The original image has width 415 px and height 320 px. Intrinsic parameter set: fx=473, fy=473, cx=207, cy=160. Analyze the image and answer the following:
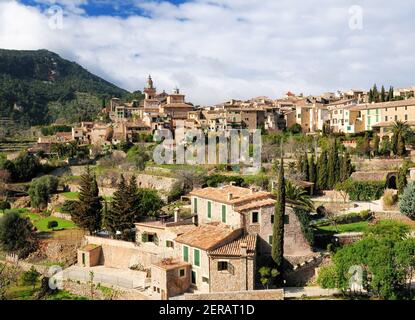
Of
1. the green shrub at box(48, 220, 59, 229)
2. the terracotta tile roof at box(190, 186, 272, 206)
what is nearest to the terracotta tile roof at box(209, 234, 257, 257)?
the terracotta tile roof at box(190, 186, 272, 206)

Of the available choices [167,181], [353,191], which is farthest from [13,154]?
[353,191]

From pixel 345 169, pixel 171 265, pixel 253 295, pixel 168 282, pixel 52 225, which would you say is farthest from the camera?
pixel 345 169

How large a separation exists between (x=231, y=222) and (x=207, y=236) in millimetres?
2017

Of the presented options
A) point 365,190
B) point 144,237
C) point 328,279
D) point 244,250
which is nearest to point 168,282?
point 244,250

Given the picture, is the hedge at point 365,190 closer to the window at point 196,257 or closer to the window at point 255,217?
the window at point 255,217

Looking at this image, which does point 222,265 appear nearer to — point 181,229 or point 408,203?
point 181,229

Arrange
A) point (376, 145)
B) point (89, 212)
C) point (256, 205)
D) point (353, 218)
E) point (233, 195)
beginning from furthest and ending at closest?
1. point (376, 145)
2. point (89, 212)
3. point (353, 218)
4. point (233, 195)
5. point (256, 205)

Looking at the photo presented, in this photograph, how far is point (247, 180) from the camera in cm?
4069

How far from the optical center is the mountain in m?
104

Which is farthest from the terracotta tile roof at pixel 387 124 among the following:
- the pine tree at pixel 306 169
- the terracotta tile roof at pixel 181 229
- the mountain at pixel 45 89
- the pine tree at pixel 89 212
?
the mountain at pixel 45 89

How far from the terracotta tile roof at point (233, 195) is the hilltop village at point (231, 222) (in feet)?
0.36

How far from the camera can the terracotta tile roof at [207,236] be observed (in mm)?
22766

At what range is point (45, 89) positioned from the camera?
125 m
